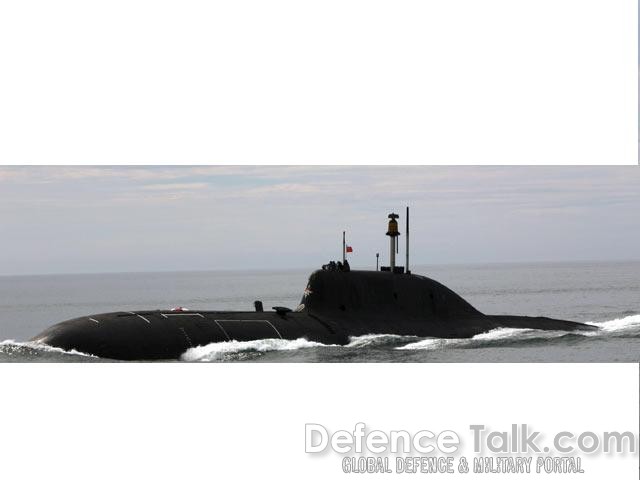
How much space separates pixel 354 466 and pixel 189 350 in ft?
49.1

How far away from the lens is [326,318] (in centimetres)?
3350

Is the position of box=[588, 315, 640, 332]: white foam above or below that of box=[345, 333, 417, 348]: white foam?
below

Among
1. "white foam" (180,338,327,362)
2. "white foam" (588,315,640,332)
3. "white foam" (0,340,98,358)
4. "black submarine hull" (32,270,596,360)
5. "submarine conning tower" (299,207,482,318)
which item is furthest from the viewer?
"white foam" (588,315,640,332)

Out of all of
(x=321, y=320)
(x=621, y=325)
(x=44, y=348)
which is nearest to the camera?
(x=44, y=348)

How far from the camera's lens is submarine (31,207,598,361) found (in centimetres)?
2869

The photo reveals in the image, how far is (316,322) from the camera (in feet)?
108

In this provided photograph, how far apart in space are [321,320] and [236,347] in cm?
399

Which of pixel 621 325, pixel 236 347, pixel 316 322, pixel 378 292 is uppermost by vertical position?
pixel 378 292

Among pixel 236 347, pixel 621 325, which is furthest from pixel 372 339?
pixel 621 325

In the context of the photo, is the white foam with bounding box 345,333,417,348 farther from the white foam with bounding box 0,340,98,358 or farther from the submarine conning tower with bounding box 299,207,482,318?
the white foam with bounding box 0,340,98,358

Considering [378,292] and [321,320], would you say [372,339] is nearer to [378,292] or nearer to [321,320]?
[321,320]

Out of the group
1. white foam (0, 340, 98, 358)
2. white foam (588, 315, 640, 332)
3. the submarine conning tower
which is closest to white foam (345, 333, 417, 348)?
the submarine conning tower

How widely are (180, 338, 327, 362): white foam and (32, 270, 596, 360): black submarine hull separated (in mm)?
205

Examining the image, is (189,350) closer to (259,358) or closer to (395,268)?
(259,358)
